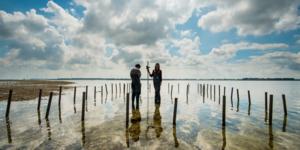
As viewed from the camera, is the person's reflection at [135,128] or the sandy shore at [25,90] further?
the sandy shore at [25,90]

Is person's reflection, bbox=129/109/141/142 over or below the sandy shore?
over

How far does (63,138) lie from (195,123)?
7275 mm

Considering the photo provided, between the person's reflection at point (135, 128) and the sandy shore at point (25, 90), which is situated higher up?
the person's reflection at point (135, 128)

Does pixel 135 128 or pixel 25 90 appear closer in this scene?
pixel 135 128

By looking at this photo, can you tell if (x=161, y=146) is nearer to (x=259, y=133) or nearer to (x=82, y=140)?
(x=82, y=140)

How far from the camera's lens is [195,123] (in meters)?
12.5

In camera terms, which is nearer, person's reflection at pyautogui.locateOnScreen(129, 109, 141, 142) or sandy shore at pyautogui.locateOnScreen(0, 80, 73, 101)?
person's reflection at pyautogui.locateOnScreen(129, 109, 141, 142)

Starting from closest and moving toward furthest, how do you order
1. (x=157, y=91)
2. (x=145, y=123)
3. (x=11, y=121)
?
(x=145, y=123) < (x=11, y=121) < (x=157, y=91)

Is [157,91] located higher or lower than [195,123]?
higher

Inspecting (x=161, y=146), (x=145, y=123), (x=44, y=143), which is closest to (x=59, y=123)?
(x=44, y=143)

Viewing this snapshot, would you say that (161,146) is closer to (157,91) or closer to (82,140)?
(82,140)

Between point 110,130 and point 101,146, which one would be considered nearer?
point 101,146

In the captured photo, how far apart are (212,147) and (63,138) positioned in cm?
634

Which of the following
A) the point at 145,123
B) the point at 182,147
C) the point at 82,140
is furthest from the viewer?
the point at 145,123
